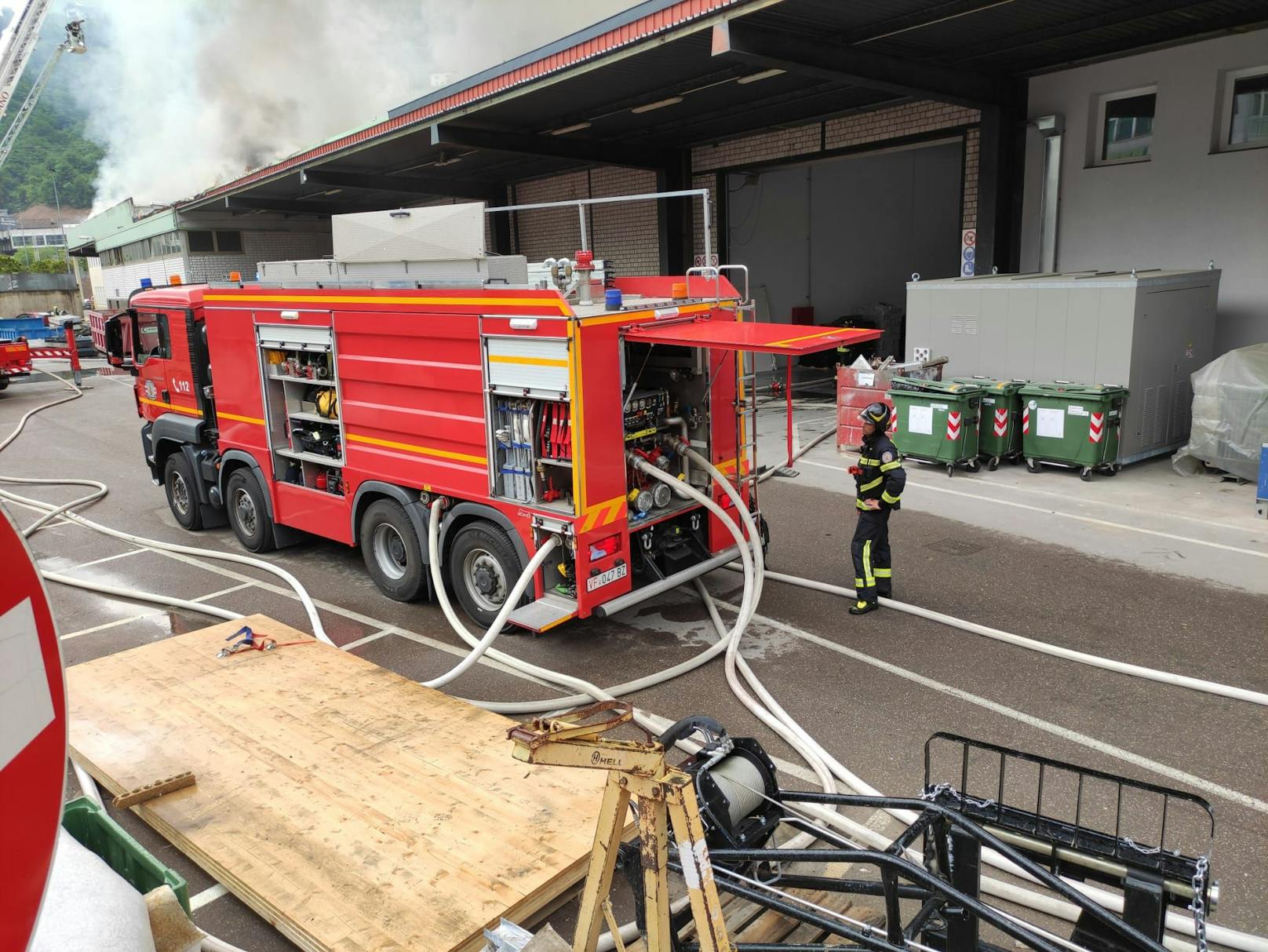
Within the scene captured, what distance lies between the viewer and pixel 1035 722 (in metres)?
5.84

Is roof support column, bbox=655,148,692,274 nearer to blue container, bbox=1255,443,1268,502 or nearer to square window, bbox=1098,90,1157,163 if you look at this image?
square window, bbox=1098,90,1157,163

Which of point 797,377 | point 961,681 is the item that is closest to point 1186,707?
point 961,681

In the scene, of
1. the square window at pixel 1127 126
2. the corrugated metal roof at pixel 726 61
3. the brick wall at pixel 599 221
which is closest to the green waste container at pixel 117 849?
the corrugated metal roof at pixel 726 61

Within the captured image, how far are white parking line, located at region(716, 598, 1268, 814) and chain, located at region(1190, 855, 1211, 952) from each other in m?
2.26

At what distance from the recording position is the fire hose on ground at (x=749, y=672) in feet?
13.6

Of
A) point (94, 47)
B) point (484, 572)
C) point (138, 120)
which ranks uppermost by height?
point (94, 47)

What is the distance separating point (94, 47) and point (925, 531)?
223ft

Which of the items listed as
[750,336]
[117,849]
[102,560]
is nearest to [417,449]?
[750,336]

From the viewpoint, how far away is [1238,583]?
8.06m

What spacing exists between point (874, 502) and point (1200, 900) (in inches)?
182

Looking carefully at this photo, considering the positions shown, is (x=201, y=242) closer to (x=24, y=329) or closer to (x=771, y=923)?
(x=24, y=329)

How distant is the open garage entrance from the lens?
2331 cm

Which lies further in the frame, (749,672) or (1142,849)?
(749,672)

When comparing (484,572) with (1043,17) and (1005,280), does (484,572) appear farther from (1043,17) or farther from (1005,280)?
(1043,17)
